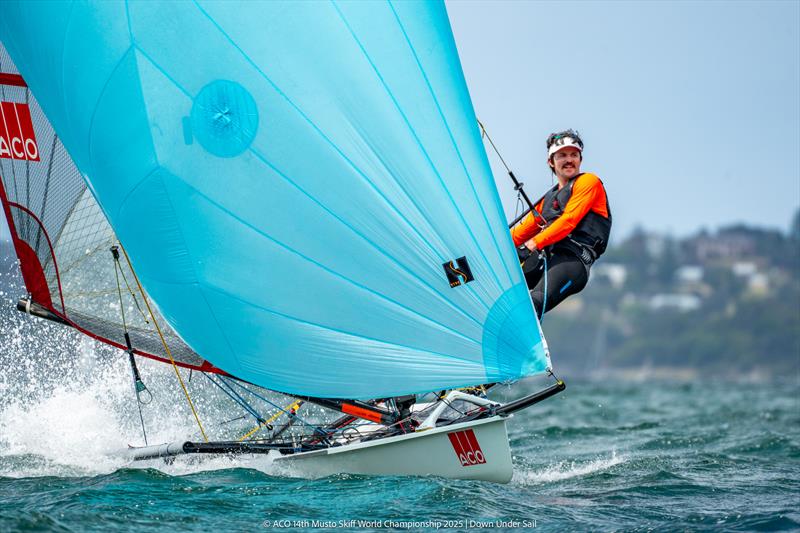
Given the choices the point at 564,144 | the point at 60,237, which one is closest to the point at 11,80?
the point at 60,237

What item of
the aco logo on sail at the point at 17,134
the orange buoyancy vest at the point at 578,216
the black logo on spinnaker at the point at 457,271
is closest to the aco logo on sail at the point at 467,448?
the black logo on spinnaker at the point at 457,271

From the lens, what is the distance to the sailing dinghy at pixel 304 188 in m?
5.66

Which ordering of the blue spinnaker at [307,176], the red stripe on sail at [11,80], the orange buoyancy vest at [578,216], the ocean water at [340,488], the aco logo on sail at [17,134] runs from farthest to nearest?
the aco logo on sail at [17,134] → the red stripe on sail at [11,80] → the orange buoyancy vest at [578,216] → the blue spinnaker at [307,176] → the ocean water at [340,488]

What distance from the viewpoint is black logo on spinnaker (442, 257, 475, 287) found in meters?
5.76

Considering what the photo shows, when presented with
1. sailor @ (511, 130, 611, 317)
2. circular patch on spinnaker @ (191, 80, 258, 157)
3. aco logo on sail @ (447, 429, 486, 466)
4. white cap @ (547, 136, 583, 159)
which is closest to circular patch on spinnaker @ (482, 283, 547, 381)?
aco logo on sail @ (447, 429, 486, 466)

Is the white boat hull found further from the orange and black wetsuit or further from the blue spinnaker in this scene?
the orange and black wetsuit

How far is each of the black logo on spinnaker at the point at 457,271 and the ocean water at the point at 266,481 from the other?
1.03m

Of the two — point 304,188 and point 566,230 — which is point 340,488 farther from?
point 566,230

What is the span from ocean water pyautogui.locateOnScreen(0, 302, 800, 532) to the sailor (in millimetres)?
782

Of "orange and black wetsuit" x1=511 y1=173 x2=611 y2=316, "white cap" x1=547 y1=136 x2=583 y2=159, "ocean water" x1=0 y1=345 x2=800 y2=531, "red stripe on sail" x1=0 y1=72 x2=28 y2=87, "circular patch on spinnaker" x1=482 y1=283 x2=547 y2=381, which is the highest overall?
"red stripe on sail" x1=0 y1=72 x2=28 y2=87

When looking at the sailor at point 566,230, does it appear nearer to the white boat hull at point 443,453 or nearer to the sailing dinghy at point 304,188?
the sailing dinghy at point 304,188

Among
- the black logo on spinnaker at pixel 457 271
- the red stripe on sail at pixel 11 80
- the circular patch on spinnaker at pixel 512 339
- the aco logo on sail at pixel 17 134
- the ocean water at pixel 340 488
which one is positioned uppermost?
the red stripe on sail at pixel 11 80

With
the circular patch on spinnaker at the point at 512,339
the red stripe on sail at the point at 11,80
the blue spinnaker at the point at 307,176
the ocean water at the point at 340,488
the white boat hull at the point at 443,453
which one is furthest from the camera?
the red stripe on sail at the point at 11,80

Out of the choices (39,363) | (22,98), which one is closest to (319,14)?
(22,98)
